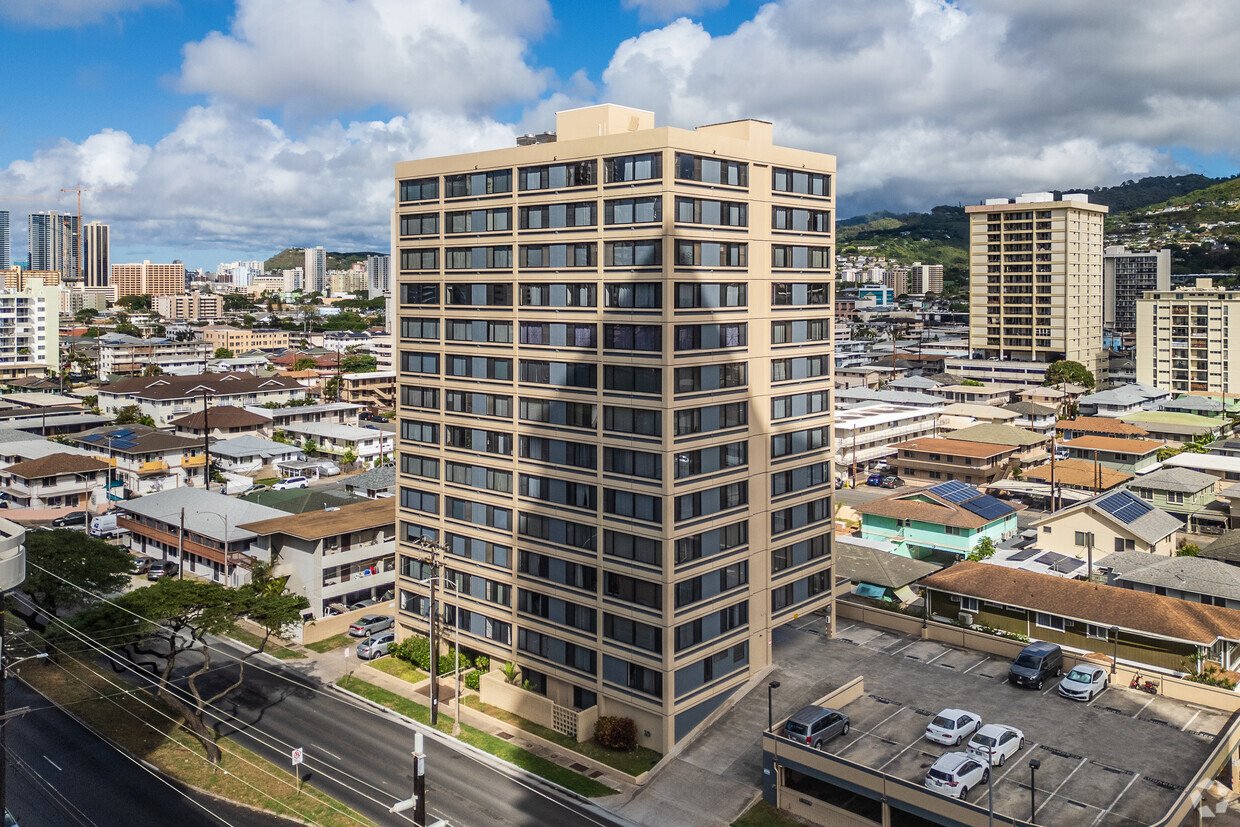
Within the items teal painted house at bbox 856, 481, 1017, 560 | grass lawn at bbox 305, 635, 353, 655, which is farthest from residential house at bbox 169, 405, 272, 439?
teal painted house at bbox 856, 481, 1017, 560

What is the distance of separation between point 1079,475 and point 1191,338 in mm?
84752

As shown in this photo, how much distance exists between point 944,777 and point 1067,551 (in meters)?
48.7

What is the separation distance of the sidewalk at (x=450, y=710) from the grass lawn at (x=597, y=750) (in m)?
0.41

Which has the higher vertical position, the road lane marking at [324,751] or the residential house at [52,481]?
the residential house at [52,481]

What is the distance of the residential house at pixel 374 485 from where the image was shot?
96.5 meters

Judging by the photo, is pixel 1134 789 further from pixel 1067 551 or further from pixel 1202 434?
pixel 1202 434

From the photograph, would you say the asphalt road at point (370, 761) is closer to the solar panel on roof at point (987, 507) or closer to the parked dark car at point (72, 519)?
the parked dark car at point (72, 519)

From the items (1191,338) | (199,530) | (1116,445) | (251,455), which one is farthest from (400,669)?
(1191,338)

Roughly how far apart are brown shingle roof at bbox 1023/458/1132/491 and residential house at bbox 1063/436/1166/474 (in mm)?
3308

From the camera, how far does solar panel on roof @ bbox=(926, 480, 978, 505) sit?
8869 cm

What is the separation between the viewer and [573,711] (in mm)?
51219

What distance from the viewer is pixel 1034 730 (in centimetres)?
4647

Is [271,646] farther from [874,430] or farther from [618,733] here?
[874,430]

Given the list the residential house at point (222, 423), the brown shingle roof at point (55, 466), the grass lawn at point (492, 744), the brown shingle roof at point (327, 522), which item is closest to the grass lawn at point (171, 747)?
the grass lawn at point (492, 744)
